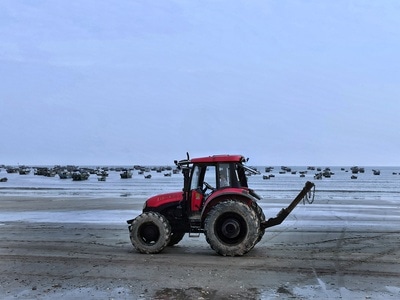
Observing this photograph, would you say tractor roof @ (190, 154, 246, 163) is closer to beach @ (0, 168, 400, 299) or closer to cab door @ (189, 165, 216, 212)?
cab door @ (189, 165, 216, 212)

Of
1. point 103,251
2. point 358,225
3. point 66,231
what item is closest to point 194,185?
point 103,251

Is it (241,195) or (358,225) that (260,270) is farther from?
(358,225)

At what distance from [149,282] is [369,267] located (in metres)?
4.39

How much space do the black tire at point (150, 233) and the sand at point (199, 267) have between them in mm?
230

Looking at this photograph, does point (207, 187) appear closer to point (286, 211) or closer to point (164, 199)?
point (164, 199)

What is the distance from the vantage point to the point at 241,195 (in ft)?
34.5

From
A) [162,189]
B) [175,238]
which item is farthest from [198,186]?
[162,189]

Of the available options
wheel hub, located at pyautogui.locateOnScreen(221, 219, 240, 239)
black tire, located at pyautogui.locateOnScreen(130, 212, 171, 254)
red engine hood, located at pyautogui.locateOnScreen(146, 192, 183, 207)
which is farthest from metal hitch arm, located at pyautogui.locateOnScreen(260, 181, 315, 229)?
black tire, located at pyautogui.locateOnScreen(130, 212, 171, 254)

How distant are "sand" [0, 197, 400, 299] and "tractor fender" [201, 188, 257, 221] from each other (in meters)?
1.10

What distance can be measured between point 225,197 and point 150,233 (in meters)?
1.97

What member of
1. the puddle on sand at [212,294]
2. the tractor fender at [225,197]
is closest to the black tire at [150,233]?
the tractor fender at [225,197]

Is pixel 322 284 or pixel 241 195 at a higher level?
pixel 241 195

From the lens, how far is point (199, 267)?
920cm

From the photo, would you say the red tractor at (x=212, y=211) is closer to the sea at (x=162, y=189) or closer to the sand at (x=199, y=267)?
the sand at (x=199, y=267)
